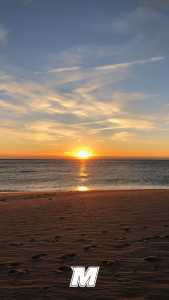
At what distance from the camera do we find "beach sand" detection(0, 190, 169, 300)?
4293 mm

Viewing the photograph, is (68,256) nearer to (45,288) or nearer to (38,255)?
(38,255)

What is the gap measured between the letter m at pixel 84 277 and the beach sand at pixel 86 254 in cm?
12

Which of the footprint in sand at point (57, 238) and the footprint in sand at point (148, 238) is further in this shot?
the footprint in sand at point (57, 238)

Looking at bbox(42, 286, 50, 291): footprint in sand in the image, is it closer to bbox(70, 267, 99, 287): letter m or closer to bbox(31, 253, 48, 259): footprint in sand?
bbox(70, 267, 99, 287): letter m

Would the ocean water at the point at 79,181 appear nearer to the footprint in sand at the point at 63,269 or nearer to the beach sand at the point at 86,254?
the beach sand at the point at 86,254

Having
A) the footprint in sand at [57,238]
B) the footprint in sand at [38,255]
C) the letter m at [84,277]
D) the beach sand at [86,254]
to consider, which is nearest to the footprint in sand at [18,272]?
the beach sand at [86,254]

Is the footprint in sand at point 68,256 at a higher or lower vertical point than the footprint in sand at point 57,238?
higher

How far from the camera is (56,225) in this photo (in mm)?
8938

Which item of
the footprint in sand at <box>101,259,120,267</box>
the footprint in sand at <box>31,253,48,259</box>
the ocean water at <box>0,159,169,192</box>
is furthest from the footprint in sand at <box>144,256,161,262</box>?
the ocean water at <box>0,159,169,192</box>

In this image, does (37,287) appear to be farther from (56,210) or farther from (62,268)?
(56,210)

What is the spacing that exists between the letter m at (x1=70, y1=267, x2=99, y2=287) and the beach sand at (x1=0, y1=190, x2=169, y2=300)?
119mm

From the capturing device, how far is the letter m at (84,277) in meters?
4.62

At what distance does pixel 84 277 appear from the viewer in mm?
4691

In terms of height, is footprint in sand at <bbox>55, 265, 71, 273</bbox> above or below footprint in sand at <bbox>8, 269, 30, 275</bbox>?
above
